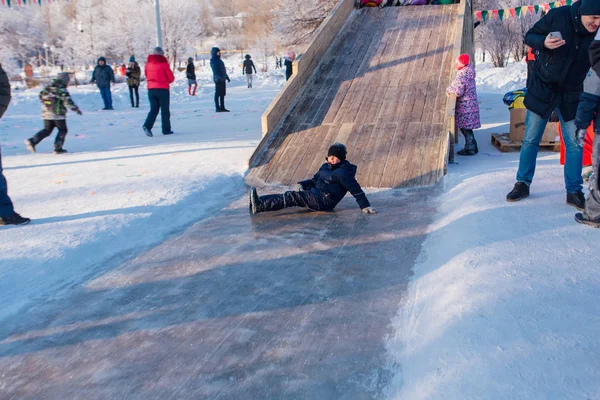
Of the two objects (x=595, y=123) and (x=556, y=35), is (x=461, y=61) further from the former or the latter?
(x=595, y=123)

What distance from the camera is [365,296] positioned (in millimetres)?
3689

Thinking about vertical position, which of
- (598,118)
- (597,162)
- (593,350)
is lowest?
(593,350)

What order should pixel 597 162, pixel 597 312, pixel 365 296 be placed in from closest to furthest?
pixel 597 312
pixel 365 296
pixel 597 162

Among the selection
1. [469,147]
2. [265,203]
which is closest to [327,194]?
[265,203]

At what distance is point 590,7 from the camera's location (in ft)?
14.1

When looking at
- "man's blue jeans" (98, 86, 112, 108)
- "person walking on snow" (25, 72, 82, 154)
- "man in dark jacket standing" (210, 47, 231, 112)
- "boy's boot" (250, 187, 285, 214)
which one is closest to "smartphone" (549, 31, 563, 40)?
"boy's boot" (250, 187, 285, 214)

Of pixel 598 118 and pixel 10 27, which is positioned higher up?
pixel 10 27

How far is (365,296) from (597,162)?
7.51 ft

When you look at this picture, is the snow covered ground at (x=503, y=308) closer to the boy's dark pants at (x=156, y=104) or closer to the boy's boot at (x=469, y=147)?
the boy's boot at (x=469, y=147)

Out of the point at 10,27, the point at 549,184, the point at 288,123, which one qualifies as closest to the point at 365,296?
the point at 549,184

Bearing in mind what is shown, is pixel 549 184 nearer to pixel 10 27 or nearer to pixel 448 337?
pixel 448 337

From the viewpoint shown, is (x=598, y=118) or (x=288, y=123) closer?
(x=598, y=118)

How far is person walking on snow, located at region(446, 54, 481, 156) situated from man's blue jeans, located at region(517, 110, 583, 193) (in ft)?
9.31

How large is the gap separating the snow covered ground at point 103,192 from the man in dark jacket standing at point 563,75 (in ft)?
11.6
